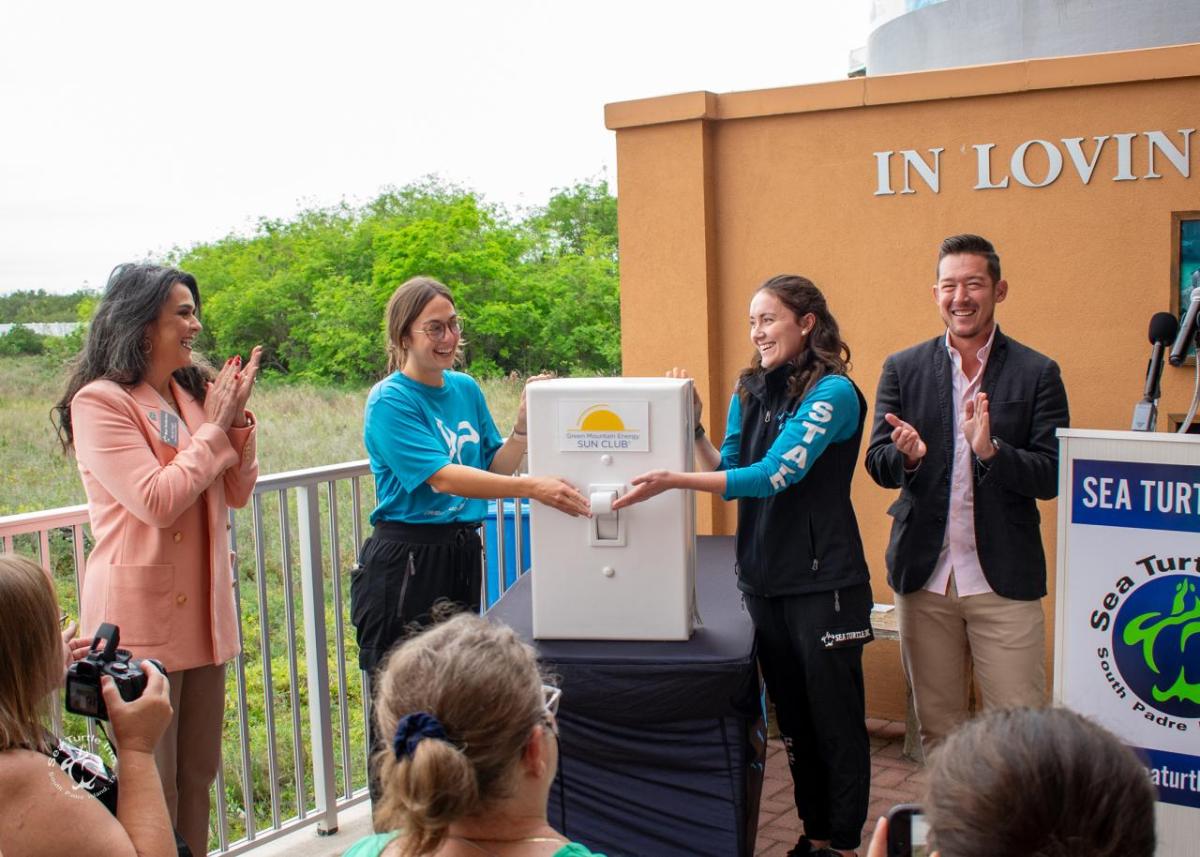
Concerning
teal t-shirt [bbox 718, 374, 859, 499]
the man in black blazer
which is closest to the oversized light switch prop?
teal t-shirt [bbox 718, 374, 859, 499]

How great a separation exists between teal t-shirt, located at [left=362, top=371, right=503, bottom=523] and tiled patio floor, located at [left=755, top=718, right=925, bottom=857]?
4.51 ft

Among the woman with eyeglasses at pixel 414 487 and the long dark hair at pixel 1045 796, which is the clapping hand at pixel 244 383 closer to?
the woman with eyeglasses at pixel 414 487

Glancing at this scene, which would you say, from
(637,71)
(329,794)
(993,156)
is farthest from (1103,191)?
(637,71)

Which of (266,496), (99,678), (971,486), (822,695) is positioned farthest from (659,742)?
(266,496)

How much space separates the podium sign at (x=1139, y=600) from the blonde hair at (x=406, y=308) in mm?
1713

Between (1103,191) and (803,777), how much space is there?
2.37 m

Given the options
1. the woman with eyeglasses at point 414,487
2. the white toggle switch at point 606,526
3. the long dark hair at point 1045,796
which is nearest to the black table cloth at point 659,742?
the white toggle switch at point 606,526

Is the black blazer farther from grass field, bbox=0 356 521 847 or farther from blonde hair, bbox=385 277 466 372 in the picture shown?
grass field, bbox=0 356 521 847

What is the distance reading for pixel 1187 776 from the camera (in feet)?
8.45

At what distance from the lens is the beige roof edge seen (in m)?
3.95

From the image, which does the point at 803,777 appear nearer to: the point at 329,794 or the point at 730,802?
the point at 730,802

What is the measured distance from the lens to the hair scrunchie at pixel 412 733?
1394mm

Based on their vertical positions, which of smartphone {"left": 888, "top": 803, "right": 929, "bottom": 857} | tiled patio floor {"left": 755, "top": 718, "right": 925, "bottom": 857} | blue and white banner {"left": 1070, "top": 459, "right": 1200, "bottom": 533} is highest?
blue and white banner {"left": 1070, "top": 459, "right": 1200, "bottom": 533}

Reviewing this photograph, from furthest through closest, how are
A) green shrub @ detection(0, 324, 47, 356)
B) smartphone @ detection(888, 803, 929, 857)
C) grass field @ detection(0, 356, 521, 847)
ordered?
green shrub @ detection(0, 324, 47, 356)
grass field @ detection(0, 356, 521, 847)
smartphone @ detection(888, 803, 929, 857)
